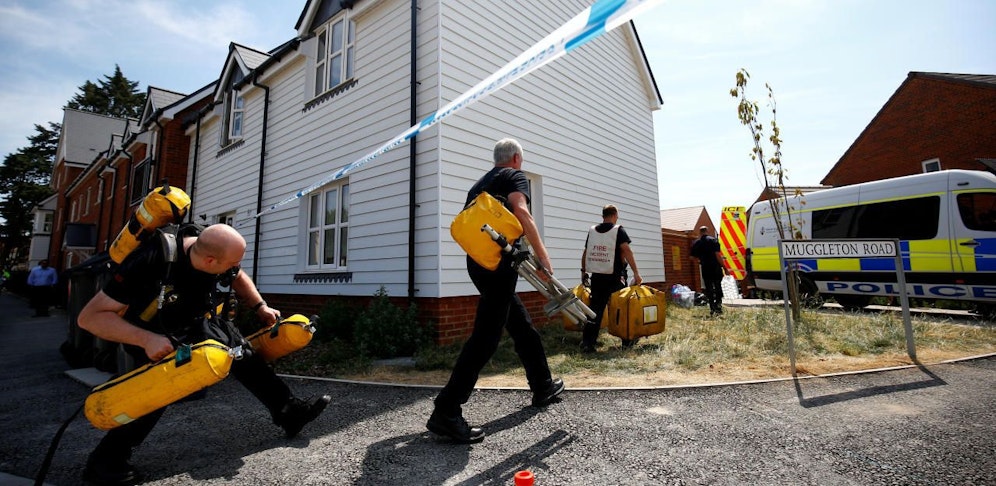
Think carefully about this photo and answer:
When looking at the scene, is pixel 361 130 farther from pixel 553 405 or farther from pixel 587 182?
pixel 553 405

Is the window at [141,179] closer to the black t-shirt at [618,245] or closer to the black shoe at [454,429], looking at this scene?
the black t-shirt at [618,245]

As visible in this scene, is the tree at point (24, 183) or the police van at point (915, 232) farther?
the tree at point (24, 183)

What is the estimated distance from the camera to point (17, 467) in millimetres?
2430

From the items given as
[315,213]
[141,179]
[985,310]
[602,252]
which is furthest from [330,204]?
[141,179]

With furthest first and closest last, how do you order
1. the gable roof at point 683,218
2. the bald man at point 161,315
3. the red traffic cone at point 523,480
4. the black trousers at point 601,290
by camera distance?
the gable roof at point 683,218 → the black trousers at point 601,290 → the bald man at point 161,315 → the red traffic cone at point 523,480

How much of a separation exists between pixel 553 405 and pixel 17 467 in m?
3.33

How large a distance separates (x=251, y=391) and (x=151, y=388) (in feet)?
2.13

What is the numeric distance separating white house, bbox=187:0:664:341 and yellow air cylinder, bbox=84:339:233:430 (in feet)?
12.6

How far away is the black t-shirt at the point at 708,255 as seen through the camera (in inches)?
339

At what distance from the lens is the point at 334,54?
848 centimetres

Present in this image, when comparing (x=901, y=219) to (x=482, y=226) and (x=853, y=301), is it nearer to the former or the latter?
(x=853, y=301)

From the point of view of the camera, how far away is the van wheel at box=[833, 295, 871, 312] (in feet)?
28.8

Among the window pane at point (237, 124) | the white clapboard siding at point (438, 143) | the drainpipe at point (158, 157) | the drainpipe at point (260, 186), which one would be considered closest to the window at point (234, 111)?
the window pane at point (237, 124)

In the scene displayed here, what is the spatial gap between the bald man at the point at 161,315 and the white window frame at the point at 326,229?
4847mm
